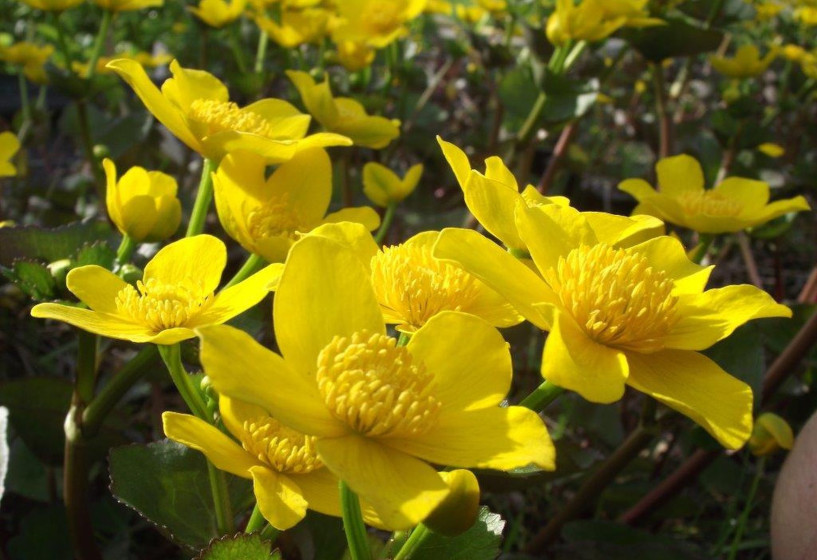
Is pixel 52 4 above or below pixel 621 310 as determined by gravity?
below

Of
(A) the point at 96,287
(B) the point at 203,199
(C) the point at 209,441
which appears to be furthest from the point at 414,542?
(B) the point at 203,199

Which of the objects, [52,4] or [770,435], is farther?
[52,4]

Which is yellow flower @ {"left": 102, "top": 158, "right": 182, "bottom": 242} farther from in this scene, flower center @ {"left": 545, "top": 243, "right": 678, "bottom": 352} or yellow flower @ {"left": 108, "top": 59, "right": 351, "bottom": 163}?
flower center @ {"left": 545, "top": 243, "right": 678, "bottom": 352}

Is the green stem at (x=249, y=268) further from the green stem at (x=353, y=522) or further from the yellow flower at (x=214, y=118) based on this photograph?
the green stem at (x=353, y=522)

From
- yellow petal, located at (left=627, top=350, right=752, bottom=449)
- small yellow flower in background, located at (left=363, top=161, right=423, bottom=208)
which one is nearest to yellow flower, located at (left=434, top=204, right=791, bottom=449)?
yellow petal, located at (left=627, top=350, right=752, bottom=449)

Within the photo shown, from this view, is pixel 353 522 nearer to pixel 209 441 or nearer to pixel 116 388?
pixel 209 441

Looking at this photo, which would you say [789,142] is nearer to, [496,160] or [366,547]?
[496,160]
